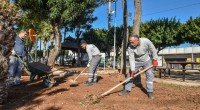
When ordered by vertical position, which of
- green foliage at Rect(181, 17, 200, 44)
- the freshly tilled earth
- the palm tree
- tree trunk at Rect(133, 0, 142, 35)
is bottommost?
the freshly tilled earth

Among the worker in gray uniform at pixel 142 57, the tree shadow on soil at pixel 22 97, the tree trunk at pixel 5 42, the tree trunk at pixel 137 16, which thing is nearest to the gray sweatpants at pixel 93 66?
the tree shadow on soil at pixel 22 97

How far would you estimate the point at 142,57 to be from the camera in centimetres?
632

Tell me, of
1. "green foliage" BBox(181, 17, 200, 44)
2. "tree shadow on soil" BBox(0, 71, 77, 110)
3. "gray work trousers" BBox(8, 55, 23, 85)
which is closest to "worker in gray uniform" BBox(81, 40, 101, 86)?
"tree shadow on soil" BBox(0, 71, 77, 110)

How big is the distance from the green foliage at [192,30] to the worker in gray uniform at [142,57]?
952 inches

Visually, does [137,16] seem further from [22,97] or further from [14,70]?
[22,97]

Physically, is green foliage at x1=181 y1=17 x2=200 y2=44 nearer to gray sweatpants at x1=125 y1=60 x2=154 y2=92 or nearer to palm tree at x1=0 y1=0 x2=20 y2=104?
gray sweatpants at x1=125 y1=60 x2=154 y2=92

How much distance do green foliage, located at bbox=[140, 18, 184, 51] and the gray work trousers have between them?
25464 millimetres

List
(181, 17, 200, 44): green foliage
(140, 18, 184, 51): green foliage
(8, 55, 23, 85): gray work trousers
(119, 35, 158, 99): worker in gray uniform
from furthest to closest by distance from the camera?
(140, 18, 184, 51): green foliage, (181, 17, 200, 44): green foliage, (8, 55, 23, 85): gray work trousers, (119, 35, 158, 99): worker in gray uniform

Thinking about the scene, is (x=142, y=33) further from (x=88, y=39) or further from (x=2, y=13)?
(x=2, y=13)

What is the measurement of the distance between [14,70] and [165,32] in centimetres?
2616

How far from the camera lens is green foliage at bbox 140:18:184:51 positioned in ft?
101

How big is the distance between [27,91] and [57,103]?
187 cm

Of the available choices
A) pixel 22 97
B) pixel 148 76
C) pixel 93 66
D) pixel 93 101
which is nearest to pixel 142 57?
pixel 148 76

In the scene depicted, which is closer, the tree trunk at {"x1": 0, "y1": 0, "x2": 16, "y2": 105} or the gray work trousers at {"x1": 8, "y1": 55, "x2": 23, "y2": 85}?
the tree trunk at {"x1": 0, "y1": 0, "x2": 16, "y2": 105}
